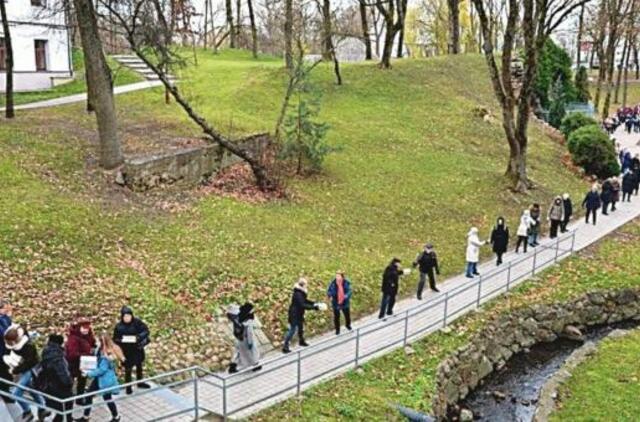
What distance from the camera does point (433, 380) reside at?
13641 millimetres

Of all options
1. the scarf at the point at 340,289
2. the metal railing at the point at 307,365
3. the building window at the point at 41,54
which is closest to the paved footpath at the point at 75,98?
the building window at the point at 41,54

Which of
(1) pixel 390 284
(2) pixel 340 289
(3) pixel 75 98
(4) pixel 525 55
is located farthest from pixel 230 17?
(2) pixel 340 289

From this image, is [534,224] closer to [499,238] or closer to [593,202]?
[499,238]

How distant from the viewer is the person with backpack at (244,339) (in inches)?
500

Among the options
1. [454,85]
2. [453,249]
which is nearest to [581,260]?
[453,249]

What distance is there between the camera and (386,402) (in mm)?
12422

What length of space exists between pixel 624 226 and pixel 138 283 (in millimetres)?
17807

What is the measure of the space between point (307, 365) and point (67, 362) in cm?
472

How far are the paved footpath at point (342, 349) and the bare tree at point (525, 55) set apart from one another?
4.67 metres

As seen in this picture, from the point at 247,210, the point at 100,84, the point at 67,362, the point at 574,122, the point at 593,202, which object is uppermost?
the point at 100,84

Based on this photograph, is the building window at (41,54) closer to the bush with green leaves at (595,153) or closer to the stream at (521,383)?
the bush with green leaves at (595,153)

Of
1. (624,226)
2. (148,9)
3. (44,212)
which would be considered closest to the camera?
(44,212)

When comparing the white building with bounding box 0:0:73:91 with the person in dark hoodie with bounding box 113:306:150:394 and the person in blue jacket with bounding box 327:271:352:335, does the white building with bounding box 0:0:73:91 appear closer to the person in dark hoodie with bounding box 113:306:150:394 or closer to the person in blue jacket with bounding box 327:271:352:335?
the person in blue jacket with bounding box 327:271:352:335

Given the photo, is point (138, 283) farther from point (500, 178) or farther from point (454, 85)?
point (454, 85)
